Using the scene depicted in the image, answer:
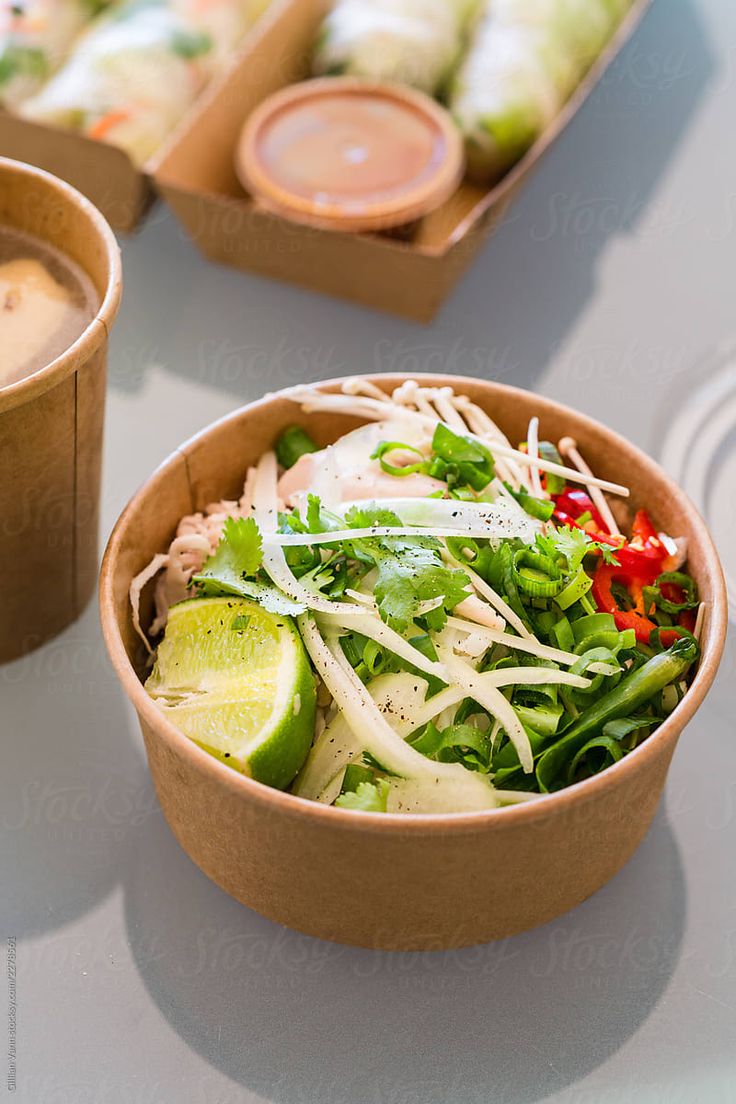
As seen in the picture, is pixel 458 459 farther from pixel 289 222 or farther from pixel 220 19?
pixel 220 19

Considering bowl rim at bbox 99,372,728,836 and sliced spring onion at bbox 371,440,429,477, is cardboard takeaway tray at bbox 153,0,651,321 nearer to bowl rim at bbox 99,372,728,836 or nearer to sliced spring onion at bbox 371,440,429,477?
sliced spring onion at bbox 371,440,429,477

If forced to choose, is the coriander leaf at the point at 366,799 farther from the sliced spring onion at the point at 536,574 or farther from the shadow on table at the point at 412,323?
the shadow on table at the point at 412,323

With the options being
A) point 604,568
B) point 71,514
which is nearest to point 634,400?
point 604,568

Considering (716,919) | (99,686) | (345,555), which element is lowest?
(99,686)

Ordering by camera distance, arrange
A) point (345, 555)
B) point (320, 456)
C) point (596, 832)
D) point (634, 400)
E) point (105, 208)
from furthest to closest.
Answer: point (105, 208)
point (634, 400)
point (320, 456)
point (345, 555)
point (596, 832)

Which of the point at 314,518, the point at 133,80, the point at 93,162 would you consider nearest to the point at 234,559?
the point at 314,518

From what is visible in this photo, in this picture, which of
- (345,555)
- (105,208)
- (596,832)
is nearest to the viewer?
(596,832)

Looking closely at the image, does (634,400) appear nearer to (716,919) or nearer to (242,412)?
(242,412)
